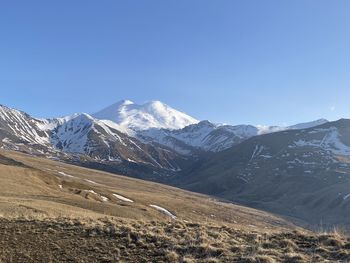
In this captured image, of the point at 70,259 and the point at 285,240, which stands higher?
the point at 285,240

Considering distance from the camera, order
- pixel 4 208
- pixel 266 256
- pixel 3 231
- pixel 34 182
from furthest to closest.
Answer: pixel 34 182 → pixel 4 208 → pixel 3 231 → pixel 266 256

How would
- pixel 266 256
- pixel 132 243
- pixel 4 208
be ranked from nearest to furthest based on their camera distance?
pixel 266 256, pixel 132 243, pixel 4 208

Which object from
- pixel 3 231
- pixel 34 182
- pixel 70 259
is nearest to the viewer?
pixel 70 259

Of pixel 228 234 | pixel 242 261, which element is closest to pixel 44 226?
pixel 228 234

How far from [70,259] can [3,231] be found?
17.5 ft

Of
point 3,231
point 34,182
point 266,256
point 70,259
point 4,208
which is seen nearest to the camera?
point 266,256

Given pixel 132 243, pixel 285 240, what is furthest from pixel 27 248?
pixel 285 240

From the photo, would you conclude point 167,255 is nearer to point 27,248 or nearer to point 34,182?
point 27,248

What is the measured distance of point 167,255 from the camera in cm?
1992

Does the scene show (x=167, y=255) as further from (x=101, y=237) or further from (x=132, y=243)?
(x=101, y=237)

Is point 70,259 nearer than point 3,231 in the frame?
Yes

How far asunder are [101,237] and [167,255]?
4371 millimetres

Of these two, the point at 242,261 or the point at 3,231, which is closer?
the point at 242,261

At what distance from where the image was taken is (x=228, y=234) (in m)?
24.6
